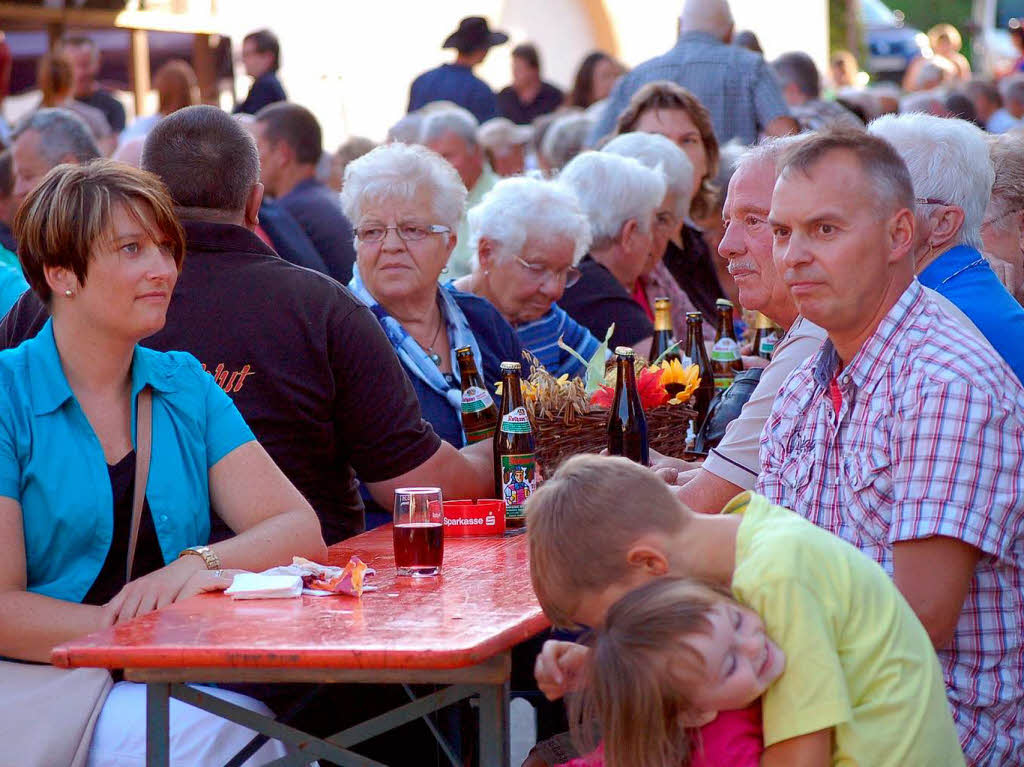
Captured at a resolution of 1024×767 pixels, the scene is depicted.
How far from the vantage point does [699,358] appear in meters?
4.79

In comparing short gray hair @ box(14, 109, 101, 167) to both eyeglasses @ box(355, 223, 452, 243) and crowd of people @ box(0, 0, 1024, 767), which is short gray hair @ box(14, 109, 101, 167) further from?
eyeglasses @ box(355, 223, 452, 243)

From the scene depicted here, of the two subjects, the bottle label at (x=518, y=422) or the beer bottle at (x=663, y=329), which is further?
the beer bottle at (x=663, y=329)

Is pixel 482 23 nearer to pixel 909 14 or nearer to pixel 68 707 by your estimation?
pixel 68 707

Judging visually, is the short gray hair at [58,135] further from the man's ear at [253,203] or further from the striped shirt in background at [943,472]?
the striped shirt in background at [943,472]

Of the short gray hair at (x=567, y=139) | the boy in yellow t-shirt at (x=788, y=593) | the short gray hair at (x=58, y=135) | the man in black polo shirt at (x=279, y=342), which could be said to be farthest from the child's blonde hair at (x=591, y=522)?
the short gray hair at (x=567, y=139)

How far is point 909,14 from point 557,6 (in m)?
16.3

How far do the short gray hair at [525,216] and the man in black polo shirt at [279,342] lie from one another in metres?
1.43

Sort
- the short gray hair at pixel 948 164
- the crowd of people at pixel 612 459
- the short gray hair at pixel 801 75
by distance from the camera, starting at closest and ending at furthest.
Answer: the crowd of people at pixel 612 459 < the short gray hair at pixel 948 164 < the short gray hair at pixel 801 75

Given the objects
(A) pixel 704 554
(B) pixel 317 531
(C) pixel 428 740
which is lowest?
(C) pixel 428 740

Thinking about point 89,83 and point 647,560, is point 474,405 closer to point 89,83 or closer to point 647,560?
point 647,560

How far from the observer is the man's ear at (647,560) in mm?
2146

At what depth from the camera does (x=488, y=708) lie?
243 centimetres

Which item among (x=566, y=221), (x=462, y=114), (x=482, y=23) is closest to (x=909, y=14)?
(x=482, y=23)

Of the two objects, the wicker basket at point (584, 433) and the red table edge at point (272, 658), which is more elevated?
the red table edge at point (272, 658)
